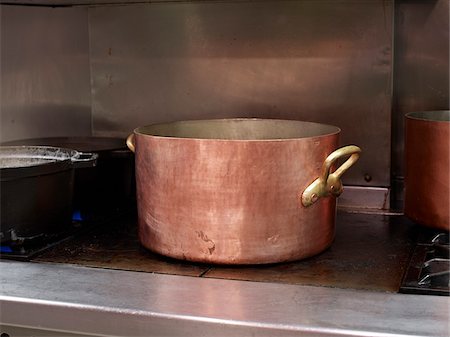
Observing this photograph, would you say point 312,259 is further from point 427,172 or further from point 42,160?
Result: point 42,160

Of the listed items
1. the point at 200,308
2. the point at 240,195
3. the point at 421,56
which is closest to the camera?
the point at 200,308

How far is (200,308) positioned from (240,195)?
20cm

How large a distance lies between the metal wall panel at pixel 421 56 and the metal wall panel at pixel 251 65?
0.13ft

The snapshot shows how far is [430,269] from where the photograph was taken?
1050 mm

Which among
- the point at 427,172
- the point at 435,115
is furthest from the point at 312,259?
the point at 435,115

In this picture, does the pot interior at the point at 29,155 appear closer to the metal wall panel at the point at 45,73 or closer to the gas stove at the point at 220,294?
the gas stove at the point at 220,294

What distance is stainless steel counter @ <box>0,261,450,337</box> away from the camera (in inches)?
33.0

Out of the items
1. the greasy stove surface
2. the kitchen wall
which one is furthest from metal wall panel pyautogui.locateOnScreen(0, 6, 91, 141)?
the greasy stove surface

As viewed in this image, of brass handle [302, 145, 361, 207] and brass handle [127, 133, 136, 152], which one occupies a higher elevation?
brass handle [127, 133, 136, 152]

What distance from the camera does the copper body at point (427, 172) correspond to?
3.84ft

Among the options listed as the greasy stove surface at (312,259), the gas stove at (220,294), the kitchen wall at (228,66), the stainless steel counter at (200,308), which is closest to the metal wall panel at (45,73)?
the kitchen wall at (228,66)

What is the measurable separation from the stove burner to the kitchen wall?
1.01ft

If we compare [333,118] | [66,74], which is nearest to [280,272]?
[333,118]

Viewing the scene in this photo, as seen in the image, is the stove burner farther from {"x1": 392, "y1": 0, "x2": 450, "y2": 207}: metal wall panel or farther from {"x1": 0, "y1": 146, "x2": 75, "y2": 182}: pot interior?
{"x1": 0, "y1": 146, "x2": 75, "y2": 182}: pot interior
